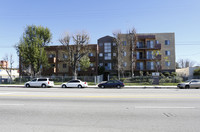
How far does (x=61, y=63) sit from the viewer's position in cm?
3822

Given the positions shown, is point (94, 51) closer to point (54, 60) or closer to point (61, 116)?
point (54, 60)

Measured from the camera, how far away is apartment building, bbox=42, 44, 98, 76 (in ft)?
119

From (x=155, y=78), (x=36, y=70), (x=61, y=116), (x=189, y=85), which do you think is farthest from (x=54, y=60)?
(x=61, y=116)

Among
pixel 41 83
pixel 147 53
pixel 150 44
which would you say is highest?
pixel 150 44

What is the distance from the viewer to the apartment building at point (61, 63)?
36.3 metres

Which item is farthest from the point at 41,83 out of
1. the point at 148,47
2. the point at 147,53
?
the point at 148,47

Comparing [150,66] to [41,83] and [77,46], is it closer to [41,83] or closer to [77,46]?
[77,46]

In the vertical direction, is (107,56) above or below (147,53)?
below

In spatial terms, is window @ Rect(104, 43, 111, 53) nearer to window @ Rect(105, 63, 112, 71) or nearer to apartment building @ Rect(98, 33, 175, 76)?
apartment building @ Rect(98, 33, 175, 76)

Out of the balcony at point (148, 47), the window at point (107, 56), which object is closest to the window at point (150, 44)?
the balcony at point (148, 47)

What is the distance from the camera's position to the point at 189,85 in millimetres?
21562

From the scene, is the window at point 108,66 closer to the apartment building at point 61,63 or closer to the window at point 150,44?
the apartment building at point 61,63

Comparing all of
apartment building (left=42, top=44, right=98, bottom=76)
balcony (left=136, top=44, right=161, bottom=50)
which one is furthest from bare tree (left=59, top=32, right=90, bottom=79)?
balcony (left=136, top=44, right=161, bottom=50)

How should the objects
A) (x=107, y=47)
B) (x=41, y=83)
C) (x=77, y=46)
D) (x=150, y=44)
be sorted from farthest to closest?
(x=107, y=47), (x=150, y=44), (x=77, y=46), (x=41, y=83)
